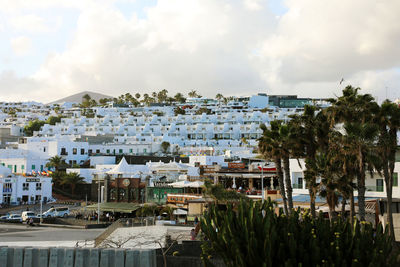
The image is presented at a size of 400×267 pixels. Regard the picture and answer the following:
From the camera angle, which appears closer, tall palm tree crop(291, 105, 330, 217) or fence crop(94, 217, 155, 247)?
tall palm tree crop(291, 105, 330, 217)

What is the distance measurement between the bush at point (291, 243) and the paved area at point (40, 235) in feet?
67.8

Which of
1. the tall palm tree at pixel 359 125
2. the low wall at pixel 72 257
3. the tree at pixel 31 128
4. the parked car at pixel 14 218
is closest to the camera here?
the low wall at pixel 72 257

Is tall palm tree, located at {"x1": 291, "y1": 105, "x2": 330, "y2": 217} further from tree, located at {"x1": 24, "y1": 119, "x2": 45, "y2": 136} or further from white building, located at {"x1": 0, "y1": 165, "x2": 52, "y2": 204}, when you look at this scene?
tree, located at {"x1": 24, "y1": 119, "x2": 45, "y2": 136}

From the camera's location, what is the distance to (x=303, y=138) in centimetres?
3131

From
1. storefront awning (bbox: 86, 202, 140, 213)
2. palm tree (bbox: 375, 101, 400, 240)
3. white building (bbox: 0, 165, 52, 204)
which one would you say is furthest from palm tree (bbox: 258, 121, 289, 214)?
white building (bbox: 0, 165, 52, 204)

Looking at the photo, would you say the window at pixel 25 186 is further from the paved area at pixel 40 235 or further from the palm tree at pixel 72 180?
the paved area at pixel 40 235

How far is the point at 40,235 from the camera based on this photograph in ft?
141

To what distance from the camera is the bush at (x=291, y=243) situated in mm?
15672

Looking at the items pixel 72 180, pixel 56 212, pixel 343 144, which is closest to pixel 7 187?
pixel 72 180

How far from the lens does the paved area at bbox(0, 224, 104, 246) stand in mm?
36938

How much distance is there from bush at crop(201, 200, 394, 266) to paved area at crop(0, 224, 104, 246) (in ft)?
67.8

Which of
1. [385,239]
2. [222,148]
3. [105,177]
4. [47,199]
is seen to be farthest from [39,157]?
[385,239]

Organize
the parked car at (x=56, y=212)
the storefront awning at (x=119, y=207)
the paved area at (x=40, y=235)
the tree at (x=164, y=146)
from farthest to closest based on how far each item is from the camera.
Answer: the tree at (x=164, y=146), the parked car at (x=56, y=212), the storefront awning at (x=119, y=207), the paved area at (x=40, y=235)

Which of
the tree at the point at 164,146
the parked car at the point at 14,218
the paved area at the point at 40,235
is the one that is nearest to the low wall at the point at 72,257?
the paved area at the point at 40,235
